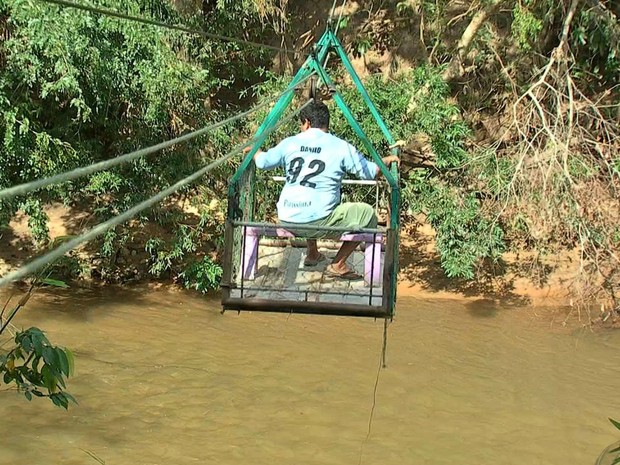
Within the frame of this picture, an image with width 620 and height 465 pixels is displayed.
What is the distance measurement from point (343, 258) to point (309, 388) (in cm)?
230

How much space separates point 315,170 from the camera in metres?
3.55

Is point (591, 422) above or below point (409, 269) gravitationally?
below

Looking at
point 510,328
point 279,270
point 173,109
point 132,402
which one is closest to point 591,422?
point 510,328

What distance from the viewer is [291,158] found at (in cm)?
359

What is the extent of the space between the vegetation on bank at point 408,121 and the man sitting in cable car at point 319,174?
9.64ft

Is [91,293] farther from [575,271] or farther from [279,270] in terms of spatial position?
[575,271]

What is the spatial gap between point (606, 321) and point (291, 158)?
4.84m

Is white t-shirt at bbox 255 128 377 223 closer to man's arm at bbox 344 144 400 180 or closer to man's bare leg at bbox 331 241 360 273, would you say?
man's arm at bbox 344 144 400 180

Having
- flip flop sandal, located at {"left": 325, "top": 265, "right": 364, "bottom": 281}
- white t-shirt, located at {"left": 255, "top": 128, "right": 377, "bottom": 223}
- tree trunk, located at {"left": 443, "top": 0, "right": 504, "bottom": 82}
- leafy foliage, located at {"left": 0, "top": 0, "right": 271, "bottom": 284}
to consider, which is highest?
tree trunk, located at {"left": 443, "top": 0, "right": 504, "bottom": 82}

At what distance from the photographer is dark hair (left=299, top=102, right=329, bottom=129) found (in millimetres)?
3549

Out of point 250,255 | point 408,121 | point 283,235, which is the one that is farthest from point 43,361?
point 408,121

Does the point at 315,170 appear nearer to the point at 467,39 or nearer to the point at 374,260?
the point at 374,260

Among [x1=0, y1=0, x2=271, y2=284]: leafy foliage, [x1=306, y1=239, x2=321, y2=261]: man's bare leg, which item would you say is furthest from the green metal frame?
[x1=0, y1=0, x2=271, y2=284]: leafy foliage

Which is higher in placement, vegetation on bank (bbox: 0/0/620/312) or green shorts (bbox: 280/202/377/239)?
vegetation on bank (bbox: 0/0/620/312)
